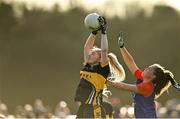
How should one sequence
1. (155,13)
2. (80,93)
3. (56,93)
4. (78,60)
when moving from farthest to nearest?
(155,13)
(78,60)
(56,93)
(80,93)

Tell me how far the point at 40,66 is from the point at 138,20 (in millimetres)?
7177

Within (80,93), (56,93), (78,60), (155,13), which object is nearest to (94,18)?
(80,93)

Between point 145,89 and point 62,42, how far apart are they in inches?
979

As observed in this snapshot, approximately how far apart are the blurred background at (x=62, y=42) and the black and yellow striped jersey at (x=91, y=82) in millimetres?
17356

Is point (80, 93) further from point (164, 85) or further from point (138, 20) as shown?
point (138, 20)

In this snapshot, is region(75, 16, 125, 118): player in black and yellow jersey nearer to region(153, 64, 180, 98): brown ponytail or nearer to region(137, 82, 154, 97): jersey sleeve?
region(137, 82, 154, 97): jersey sleeve

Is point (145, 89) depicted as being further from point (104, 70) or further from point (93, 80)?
point (93, 80)

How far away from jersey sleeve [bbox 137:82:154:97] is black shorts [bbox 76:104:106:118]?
0.59 metres

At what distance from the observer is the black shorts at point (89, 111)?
42.5 ft

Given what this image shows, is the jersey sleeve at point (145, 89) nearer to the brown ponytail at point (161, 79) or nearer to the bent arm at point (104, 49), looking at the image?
the brown ponytail at point (161, 79)

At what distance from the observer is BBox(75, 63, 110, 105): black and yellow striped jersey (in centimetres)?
1291

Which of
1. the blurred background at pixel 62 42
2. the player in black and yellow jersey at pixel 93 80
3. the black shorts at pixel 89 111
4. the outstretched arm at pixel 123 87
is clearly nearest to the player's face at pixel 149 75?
the outstretched arm at pixel 123 87

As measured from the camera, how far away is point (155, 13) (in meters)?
40.4

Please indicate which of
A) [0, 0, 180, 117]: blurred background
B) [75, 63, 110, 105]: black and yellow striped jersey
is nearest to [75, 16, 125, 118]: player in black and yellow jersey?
[75, 63, 110, 105]: black and yellow striped jersey
